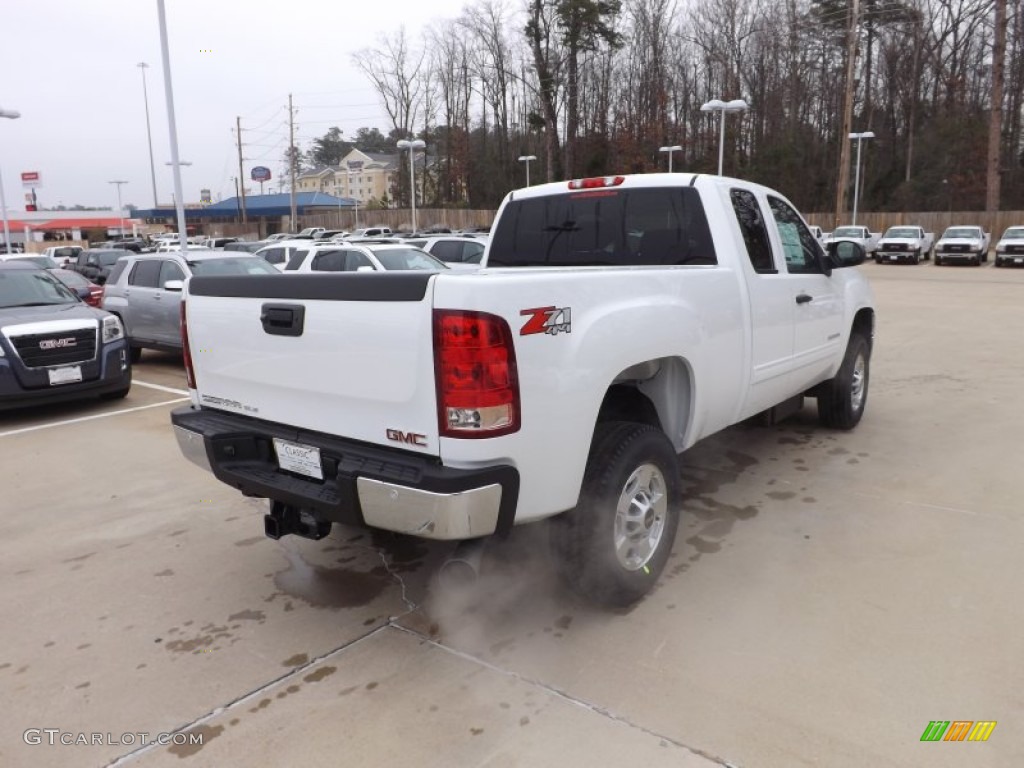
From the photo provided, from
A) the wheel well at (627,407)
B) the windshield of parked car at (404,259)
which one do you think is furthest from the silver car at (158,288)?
the wheel well at (627,407)

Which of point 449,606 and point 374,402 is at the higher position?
point 374,402

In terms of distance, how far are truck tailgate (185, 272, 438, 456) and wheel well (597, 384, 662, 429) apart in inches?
45.6

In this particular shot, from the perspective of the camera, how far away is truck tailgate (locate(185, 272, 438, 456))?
2742 millimetres

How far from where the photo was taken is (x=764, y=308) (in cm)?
442

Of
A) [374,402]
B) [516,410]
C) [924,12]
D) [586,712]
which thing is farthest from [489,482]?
[924,12]

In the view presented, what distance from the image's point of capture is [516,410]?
273 centimetres

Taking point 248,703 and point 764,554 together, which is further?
point 764,554

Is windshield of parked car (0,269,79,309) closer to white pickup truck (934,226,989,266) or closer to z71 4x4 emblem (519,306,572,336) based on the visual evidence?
z71 4x4 emblem (519,306,572,336)

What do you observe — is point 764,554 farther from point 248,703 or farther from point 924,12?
point 924,12

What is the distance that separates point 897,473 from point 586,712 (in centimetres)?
372

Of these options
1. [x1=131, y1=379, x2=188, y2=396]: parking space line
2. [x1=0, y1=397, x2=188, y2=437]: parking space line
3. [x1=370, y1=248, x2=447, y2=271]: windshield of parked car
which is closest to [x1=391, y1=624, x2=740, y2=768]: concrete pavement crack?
[x1=0, y1=397, x2=188, y2=437]: parking space line

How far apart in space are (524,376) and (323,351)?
0.89 meters

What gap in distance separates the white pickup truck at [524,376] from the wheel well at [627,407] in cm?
1

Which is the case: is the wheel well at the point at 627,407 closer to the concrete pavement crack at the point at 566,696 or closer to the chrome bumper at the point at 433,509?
the chrome bumper at the point at 433,509
